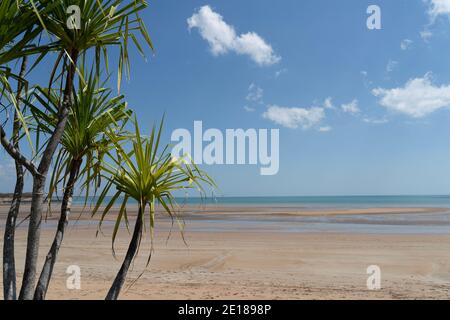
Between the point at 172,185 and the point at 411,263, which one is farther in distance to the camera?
the point at 411,263

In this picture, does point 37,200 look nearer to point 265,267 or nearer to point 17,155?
point 17,155

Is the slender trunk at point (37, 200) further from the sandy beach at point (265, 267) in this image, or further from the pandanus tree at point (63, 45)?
the sandy beach at point (265, 267)

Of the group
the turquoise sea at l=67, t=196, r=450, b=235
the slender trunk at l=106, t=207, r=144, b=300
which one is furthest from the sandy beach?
the turquoise sea at l=67, t=196, r=450, b=235

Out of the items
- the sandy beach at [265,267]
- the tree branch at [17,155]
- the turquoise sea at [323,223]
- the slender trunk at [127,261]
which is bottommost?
the turquoise sea at [323,223]

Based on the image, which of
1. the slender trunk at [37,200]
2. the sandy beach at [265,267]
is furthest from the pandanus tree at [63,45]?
the sandy beach at [265,267]

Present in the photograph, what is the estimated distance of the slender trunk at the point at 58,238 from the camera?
327 cm

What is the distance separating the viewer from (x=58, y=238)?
3305 mm

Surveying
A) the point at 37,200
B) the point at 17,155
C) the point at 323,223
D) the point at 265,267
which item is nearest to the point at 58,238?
the point at 37,200

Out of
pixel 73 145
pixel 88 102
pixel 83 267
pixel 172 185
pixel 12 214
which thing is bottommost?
pixel 83 267
